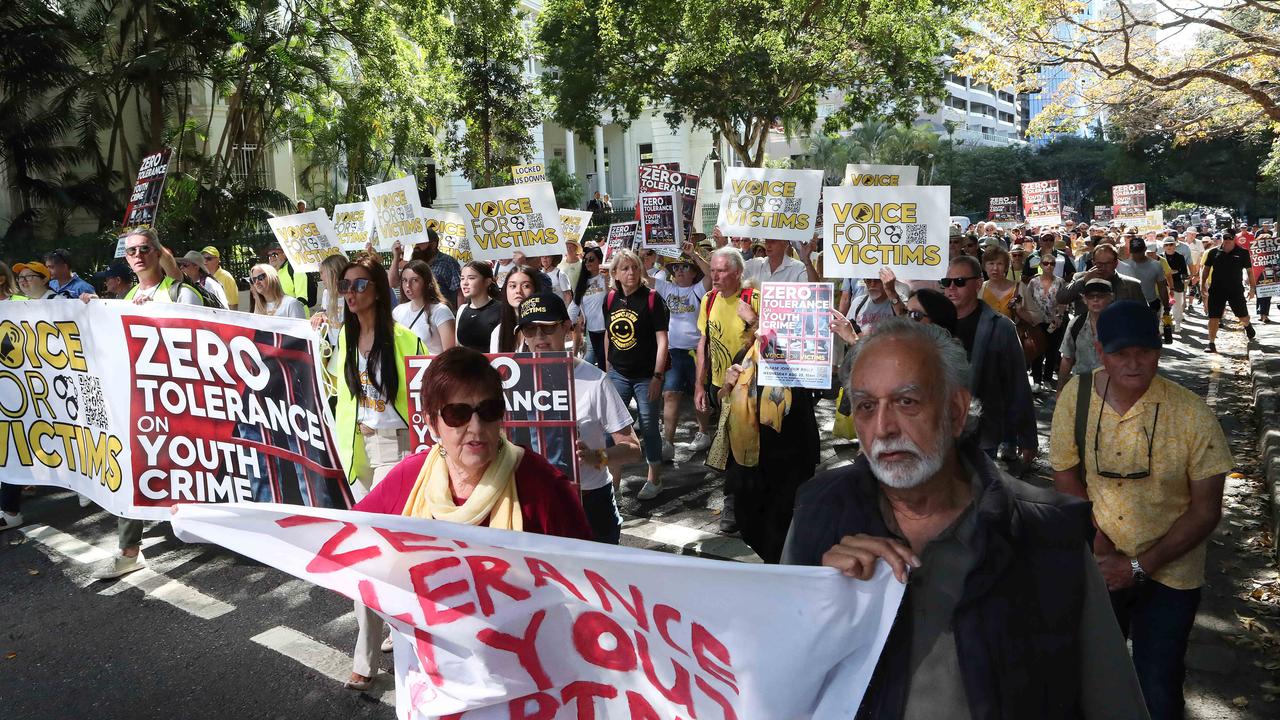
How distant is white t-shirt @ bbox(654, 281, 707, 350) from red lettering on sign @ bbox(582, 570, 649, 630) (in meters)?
6.53

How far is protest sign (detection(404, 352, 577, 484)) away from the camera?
14.4 ft

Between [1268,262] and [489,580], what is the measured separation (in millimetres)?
16441

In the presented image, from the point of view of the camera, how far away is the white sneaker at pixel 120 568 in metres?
6.21

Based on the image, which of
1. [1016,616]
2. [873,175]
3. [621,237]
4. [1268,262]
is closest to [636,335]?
[873,175]

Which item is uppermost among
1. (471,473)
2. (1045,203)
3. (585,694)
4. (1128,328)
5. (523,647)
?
(1045,203)

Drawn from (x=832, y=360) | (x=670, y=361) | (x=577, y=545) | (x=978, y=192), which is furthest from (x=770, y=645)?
(x=978, y=192)

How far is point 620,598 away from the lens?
94.0 inches

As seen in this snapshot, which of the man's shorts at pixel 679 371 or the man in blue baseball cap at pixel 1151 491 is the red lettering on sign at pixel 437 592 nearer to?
the man in blue baseball cap at pixel 1151 491

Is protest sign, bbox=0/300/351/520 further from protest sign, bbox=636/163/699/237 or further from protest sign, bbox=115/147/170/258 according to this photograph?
protest sign, bbox=636/163/699/237

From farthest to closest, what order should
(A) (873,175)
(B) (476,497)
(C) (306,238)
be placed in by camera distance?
1. (C) (306,238)
2. (A) (873,175)
3. (B) (476,497)

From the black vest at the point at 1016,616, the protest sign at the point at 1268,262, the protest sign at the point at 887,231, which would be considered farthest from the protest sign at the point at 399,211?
the protest sign at the point at 1268,262

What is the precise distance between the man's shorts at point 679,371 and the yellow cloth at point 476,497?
537 centimetres

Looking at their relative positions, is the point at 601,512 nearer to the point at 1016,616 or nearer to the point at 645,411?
the point at 1016,616

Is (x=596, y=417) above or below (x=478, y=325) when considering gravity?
below
